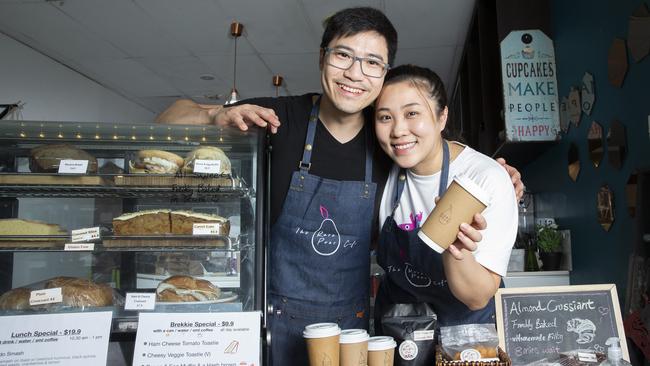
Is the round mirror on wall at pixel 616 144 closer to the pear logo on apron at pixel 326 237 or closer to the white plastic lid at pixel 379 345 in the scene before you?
the pear logo on apron at pixel 326 237

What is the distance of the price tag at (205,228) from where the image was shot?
1.51 meters

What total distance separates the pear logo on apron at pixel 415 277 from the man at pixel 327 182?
0.55ft

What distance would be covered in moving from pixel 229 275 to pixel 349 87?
2.44ft

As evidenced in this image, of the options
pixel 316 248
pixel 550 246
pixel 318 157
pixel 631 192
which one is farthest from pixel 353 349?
pixel 550 246

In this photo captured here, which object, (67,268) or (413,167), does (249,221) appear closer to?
(413,167)

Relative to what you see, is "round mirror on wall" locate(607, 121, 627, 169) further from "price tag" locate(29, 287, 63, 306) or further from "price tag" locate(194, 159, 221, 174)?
"price tag" locate(29, 287, 63, 306)

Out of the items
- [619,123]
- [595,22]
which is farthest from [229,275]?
[595,22]

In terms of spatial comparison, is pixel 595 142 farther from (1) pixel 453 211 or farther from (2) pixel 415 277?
(1) pixel 453 211

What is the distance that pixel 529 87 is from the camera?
2.95 metres

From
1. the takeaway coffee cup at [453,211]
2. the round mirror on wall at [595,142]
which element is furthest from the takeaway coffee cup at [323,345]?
the round mirror on wall at [595,142]

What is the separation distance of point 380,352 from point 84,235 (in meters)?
0.97

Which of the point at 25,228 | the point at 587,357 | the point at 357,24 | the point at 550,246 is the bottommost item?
the point at 587,357

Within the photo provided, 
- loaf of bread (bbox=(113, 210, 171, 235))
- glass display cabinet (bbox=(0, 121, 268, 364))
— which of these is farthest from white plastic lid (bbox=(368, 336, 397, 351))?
loaf of bread (bbox=(113, 210, 171, 235))

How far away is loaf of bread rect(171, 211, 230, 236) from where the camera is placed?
61.7 inches
